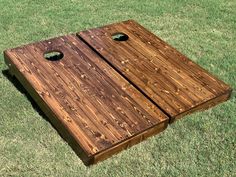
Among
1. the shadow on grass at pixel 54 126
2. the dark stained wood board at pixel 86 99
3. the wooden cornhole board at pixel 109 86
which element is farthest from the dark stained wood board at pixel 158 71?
the shadow on grass at pixel 54 126

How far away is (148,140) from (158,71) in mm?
1350

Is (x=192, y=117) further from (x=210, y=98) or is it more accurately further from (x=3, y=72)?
(x=3, y=72)

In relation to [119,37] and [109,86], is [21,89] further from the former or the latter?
[119,37]

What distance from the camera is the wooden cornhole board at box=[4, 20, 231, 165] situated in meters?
5.08

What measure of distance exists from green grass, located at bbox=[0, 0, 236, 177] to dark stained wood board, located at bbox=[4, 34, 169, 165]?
203 millimetres

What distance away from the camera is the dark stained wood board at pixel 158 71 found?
570 cm

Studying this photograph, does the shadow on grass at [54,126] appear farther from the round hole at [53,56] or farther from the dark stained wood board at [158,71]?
the dark stained wood board at [158,71]

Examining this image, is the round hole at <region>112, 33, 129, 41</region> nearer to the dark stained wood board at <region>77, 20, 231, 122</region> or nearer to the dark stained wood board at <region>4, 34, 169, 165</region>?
the dark stained wood board at <region>77, 20, 231, 122</region>

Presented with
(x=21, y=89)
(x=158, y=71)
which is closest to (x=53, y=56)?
(x=21, y=89)

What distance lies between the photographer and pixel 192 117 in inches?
225

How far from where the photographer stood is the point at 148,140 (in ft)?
17.5

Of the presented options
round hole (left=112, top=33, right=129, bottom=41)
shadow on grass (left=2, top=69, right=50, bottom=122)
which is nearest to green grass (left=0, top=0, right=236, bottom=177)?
shadow on grass (left=2, top=69, right=50, bottom=122)

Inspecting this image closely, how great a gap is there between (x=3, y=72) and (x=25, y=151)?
6.50ft

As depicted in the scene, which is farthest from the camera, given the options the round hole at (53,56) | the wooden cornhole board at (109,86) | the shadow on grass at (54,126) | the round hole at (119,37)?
the round hole at (119,37)
